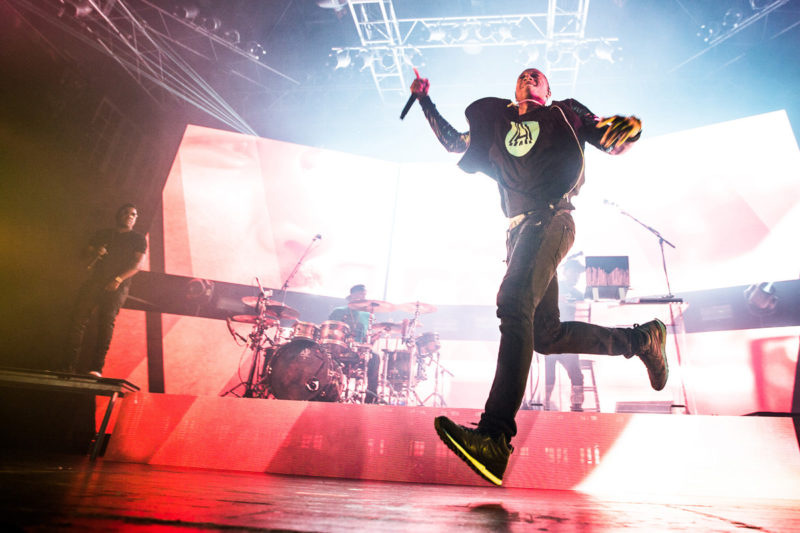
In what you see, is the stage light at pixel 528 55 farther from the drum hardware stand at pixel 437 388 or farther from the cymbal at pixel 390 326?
the drum hardware stand at pixel 437 388

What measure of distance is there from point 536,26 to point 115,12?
6437 mm

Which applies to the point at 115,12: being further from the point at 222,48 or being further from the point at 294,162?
the point at 294,162

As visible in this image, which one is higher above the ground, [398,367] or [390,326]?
[390,326]

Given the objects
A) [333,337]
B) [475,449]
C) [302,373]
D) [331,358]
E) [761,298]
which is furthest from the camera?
[761,298]

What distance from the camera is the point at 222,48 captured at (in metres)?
7.08

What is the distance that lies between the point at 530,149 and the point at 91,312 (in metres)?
4.19

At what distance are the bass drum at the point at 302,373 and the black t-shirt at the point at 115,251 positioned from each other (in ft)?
5.70

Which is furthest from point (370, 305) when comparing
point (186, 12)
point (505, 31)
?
point (186, 12)

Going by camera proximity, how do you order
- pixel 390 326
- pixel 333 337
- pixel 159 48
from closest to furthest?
pixel 333 337 → pixel 390 326 → pixel 159 48

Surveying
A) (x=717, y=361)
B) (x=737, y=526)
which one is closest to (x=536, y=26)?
(x=717, y=361)

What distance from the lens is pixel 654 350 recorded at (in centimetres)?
195

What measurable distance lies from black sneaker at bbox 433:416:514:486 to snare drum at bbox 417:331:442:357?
16.0 ft

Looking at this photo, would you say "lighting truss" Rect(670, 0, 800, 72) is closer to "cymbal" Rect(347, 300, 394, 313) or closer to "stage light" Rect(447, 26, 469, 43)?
"stage light" Rect(447, 26, 469, 43)

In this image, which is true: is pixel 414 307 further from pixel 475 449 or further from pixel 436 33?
pixel 436 33
